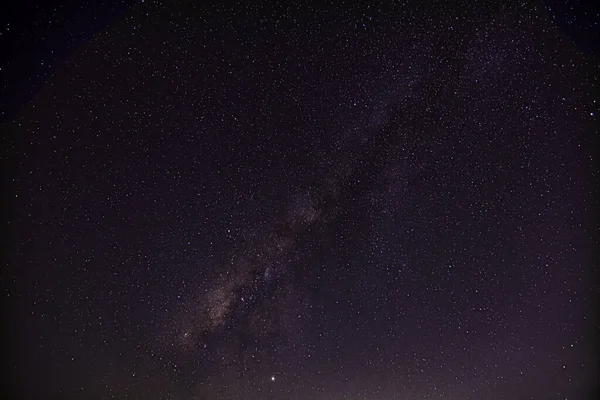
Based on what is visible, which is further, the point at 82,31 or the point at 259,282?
→ the point at 259,282

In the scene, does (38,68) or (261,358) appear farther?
(261,358)

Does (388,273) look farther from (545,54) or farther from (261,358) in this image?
(545,54)

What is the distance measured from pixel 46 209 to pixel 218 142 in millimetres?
656

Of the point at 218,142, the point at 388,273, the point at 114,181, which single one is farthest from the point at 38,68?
the point at 388,273

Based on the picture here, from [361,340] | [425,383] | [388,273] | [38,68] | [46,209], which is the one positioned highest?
[38,68]

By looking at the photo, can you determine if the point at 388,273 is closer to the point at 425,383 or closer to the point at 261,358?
the point at 425,383

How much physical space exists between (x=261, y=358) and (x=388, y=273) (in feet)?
1.87

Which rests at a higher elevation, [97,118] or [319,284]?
[97,118]

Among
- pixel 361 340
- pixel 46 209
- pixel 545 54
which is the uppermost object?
pixel 46 209

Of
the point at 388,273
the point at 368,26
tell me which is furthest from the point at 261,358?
the point at 368,26

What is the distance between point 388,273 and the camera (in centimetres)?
175

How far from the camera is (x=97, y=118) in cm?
169

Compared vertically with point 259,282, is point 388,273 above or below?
below

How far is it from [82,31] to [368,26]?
Answer: 100cm
